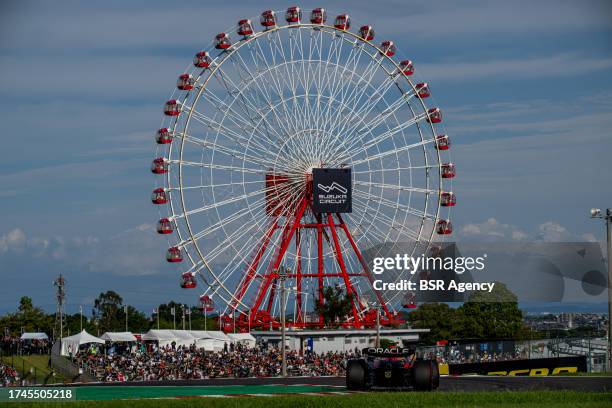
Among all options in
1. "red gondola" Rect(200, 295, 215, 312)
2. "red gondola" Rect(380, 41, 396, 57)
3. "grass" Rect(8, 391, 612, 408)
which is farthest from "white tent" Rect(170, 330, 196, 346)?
"grass" Rect(8, 391, 612, 408)

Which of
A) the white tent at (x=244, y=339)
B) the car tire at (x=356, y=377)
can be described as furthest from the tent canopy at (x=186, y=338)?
the car tire at (x=356, y=377)

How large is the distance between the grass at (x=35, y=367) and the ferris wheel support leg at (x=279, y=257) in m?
16.7

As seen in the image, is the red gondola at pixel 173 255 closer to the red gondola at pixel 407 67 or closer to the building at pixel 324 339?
the building at pixel 324 339

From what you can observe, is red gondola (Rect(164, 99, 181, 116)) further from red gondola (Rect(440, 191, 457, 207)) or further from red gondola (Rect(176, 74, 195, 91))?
red gondola (Rect(440, 191, 457, 207))

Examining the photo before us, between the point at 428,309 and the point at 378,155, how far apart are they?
4374cm

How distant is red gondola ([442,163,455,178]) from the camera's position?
83.3m

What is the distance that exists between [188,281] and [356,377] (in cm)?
3393

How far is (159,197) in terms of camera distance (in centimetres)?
7356

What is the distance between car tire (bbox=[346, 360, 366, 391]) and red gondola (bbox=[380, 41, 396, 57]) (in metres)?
43.2

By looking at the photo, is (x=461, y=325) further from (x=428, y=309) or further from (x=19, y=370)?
(x=19, y=370)

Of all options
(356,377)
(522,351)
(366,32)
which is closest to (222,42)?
(366,32)

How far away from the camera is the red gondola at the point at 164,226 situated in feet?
242

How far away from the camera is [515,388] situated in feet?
145

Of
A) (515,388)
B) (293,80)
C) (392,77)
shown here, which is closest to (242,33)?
(293,80)
